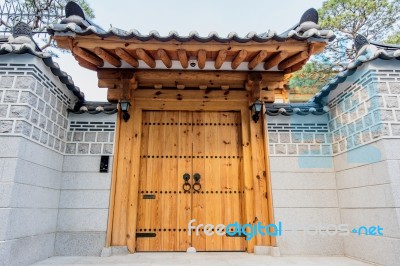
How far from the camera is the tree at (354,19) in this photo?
6164mm

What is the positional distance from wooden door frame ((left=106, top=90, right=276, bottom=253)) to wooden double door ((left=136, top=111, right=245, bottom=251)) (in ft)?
→ 0.39

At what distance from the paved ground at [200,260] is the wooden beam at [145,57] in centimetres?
221

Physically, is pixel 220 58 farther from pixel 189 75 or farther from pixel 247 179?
pixel 247 179

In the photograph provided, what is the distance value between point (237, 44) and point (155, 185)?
6.51 feet

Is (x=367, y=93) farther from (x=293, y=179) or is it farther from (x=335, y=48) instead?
(x=335, y=48)

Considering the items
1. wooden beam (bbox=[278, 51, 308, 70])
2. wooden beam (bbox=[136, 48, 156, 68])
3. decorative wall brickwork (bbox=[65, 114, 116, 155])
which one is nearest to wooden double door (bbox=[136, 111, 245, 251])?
decorative wall brickwork (bbox=[65, 114, 116, 155])

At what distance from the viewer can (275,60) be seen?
295 cm

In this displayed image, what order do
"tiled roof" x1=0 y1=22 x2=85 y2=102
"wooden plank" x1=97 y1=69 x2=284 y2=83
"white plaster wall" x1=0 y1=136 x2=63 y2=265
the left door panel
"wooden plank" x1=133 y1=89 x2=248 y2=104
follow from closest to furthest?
"white plaster wall" x1=0 y1=136 x2=63 y2=265 < "tiled roof" x1=0 y1=22 x2=85 y2=102 < the left door panel < "wooden plank" x1=97 y1=69 x2=284 y2=83 < "wooden plank" x1=133 y1=89 x2=248 y2=104

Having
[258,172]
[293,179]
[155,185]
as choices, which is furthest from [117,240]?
[293,179]

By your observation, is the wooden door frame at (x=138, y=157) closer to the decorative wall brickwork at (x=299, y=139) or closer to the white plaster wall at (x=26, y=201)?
the decorative wall brickwork at (x=299, y=139)

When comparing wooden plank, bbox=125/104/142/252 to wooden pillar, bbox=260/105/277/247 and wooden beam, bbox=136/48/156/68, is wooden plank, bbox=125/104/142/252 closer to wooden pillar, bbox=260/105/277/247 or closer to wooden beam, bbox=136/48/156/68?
wooden beam, bbox=136/48/156/68

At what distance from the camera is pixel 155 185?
320 centimetres

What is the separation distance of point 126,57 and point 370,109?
105 inches

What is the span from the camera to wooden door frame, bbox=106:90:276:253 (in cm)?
→ 293
